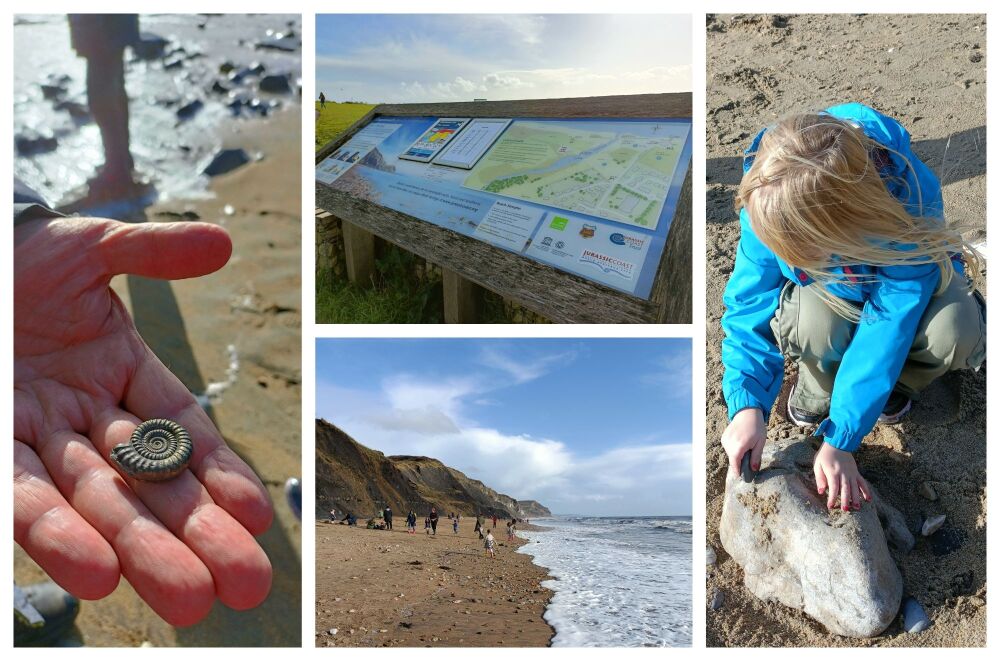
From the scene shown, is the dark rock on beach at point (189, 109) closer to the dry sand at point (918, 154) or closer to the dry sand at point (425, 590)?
the dry sand at point (918, 154)

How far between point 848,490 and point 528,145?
2.00 m

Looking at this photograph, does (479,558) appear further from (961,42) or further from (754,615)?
(961,42)

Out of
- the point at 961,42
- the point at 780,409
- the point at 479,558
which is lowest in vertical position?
the point at 479,558

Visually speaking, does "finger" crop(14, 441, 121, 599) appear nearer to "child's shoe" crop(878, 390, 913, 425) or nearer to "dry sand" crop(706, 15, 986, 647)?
"dry sand" crop(706, 15, 986, 647)

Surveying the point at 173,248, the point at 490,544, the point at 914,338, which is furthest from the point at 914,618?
the point at 173,248

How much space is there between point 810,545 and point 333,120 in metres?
3.13

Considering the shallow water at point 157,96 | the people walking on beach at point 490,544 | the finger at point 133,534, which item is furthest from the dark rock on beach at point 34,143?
the people walking on beach at point 490,544

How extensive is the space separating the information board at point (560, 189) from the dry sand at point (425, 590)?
1.05 meters

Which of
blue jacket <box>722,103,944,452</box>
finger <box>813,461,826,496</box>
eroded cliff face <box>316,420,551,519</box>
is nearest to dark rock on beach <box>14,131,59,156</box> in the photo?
eroded cliff face <box>316,420,551,519</box>

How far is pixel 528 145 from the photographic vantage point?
11.0 ft

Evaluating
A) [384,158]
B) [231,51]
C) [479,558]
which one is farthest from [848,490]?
[231,51]

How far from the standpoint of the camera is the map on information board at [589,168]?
2658 millimetres

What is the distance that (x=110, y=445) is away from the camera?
8.60ft

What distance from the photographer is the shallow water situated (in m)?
5.58
